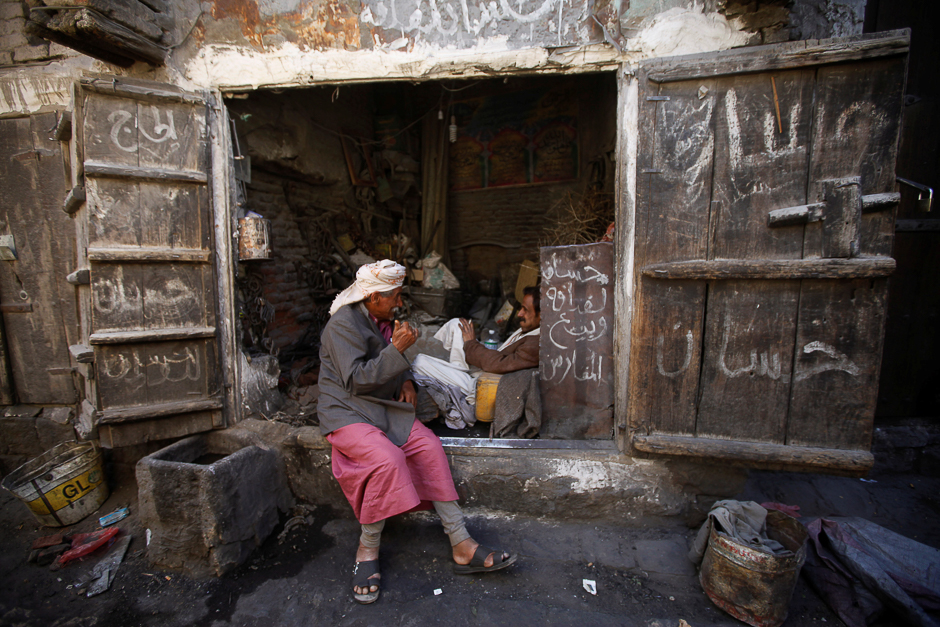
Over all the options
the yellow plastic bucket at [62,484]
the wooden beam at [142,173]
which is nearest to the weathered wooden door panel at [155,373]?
the yellow plastic bucket at [62,484]

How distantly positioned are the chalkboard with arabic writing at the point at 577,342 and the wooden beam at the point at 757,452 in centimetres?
40

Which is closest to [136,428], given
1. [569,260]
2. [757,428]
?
[569,260]

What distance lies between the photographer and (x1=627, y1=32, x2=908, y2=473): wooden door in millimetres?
2131

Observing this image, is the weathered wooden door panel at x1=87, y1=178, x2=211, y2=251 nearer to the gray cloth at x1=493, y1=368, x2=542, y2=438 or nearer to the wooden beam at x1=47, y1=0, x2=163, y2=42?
the wooden beam at x1=47, y1=0, x2=163, y2=42

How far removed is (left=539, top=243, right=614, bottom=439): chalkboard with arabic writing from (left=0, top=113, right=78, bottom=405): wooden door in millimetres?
3584

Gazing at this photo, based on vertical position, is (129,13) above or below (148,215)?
above

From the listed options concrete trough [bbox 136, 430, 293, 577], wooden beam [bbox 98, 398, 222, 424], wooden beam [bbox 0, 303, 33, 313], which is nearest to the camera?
concrete trough [bbox 136, 430, 293, 577]

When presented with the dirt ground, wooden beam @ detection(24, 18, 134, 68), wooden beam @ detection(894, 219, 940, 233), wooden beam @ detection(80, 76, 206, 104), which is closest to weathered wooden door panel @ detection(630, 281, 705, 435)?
the dirt ground

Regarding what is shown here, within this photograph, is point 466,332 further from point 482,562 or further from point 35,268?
point 35,268

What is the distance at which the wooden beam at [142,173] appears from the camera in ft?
8.36

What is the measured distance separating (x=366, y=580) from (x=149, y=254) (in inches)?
89.3

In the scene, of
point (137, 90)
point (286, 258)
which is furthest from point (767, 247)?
point (286, 258)

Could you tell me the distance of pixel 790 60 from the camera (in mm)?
2150

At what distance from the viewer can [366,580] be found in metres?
2.30
